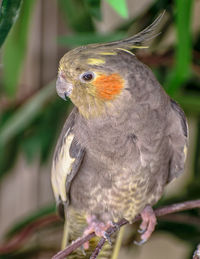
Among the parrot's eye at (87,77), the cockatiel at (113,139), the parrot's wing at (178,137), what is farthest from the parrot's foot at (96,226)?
Result: the parrot's eye at (87,77)

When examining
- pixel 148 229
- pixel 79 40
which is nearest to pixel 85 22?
pixel 79 40

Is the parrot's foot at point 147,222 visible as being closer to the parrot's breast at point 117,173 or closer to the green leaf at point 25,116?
the parrot's breast at point 117,173

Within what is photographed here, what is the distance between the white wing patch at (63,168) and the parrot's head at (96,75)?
0.07 meters

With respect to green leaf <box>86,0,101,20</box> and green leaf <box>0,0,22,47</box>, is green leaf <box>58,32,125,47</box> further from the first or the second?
green leaf <box>0,0,22,47</box>

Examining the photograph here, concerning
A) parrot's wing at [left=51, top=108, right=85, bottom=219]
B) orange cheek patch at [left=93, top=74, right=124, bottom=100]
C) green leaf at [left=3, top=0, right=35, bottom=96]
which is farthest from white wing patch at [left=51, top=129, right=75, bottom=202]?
green leaf at [left=3, top=0, right=35, bottom=96]

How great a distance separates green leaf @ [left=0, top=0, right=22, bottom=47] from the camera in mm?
531

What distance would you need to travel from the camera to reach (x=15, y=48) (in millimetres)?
885

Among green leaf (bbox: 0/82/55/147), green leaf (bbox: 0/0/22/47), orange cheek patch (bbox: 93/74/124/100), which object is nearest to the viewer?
green leaf (bbox: 0/0/22/47)

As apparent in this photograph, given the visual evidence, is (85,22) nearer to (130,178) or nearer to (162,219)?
(130,178)

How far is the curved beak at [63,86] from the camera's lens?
0.63 metres

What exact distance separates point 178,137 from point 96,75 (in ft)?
0.62


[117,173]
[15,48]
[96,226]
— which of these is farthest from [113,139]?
[15,48]

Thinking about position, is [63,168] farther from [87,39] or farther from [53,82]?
[53,82]

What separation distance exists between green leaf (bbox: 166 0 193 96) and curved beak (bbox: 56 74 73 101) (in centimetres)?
22
